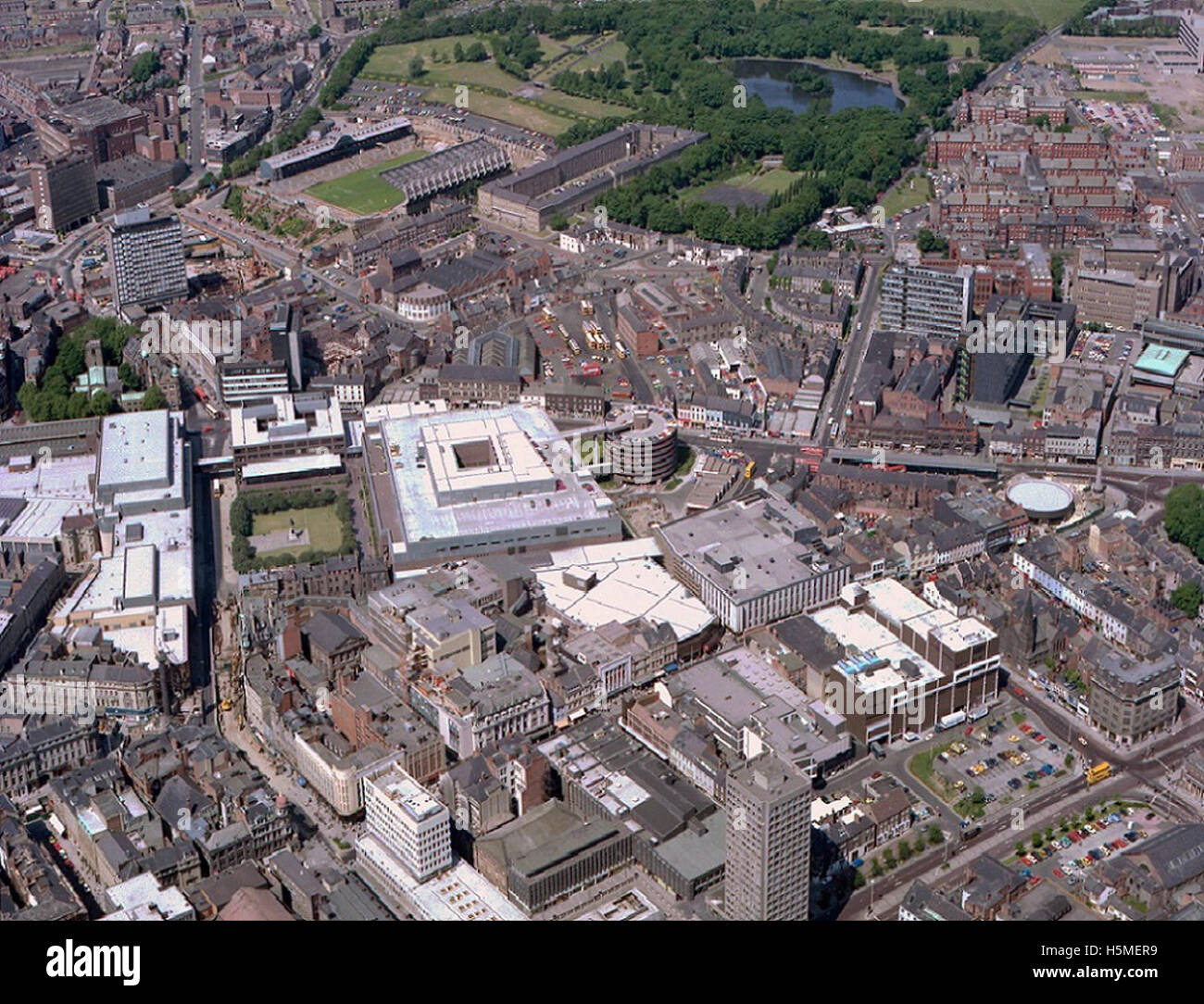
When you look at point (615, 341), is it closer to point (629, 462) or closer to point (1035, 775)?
point (629, 462)

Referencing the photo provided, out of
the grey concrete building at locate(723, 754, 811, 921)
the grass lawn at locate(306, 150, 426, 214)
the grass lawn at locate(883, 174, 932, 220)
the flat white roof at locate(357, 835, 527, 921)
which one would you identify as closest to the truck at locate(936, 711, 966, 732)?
the grey concrete building at locate(723, 754, 811, 921)

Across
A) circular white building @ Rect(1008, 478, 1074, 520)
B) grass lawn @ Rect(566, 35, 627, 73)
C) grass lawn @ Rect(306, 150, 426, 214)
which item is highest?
grass lawn @ Rect(566, 35, 627, 73)

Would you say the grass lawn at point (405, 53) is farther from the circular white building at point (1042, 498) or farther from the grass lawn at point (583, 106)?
the circular white building at point (1042, 498)

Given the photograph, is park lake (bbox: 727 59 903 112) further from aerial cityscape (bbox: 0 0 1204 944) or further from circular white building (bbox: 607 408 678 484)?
circular white building (bbox: 607 408 678 484)

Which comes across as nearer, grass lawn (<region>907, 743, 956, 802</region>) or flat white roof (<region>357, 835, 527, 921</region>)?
flat white roof (<region>357, 835, 527, 921</region>)

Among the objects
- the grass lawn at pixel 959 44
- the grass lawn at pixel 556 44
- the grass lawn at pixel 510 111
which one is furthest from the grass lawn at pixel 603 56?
the grass lawn at pixel 959 44

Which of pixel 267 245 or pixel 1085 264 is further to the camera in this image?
pixel 267 245

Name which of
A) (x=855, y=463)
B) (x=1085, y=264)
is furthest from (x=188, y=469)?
(x=1085, y=264)
